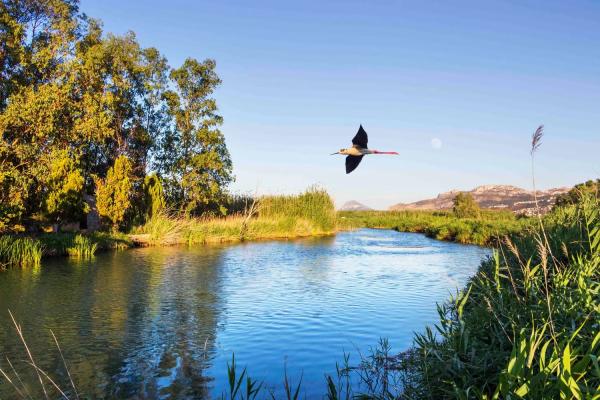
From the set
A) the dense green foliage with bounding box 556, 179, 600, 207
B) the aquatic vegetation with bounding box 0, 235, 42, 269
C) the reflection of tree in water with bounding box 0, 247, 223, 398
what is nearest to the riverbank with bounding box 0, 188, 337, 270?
the aquatic vegetation with bounding box 0, 235, 42, 269

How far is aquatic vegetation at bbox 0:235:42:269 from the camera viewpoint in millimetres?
15203

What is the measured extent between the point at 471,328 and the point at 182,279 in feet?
34.3

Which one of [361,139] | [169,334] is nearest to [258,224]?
[169,334]

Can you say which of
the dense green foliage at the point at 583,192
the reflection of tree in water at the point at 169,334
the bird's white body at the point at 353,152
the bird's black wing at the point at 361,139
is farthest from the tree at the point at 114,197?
the bird's white body at the point at 353,152

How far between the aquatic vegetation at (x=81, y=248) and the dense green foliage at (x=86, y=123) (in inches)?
80.1

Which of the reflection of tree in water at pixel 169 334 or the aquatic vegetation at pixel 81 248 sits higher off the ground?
the aquatic vegetation at pixel 81 248

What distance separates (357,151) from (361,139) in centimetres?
27

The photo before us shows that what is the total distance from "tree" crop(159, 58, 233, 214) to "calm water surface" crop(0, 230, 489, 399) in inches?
488

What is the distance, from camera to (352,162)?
5309 millimetres

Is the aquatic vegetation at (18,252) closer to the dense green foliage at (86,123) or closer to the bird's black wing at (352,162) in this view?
the dense green foliage at (86,123)

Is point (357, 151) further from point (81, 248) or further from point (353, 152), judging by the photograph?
point (81, 248)

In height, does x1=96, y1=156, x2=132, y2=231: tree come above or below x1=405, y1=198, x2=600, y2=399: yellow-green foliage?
above

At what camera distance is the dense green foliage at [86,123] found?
49.8 feet

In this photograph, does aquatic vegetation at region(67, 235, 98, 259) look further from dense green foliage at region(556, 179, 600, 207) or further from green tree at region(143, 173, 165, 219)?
dense green foliage at region(556, 179, 600, 207)
